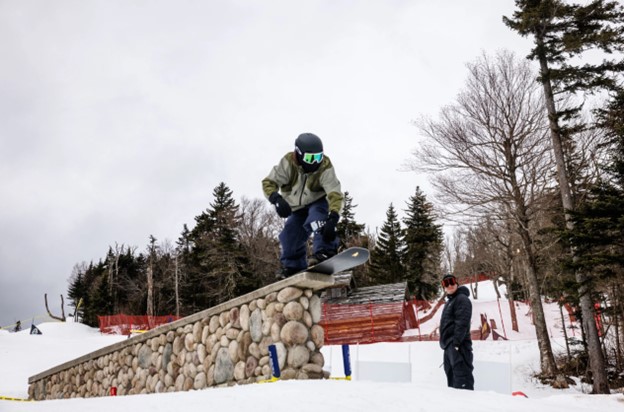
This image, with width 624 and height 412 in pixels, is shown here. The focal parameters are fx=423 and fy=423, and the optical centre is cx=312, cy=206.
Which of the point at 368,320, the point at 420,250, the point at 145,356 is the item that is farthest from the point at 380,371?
the point at 420,250

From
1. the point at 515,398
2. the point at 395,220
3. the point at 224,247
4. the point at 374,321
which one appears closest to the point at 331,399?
the point at 515,398

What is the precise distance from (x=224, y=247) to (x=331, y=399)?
2950 cm

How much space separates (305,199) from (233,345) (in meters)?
1.87

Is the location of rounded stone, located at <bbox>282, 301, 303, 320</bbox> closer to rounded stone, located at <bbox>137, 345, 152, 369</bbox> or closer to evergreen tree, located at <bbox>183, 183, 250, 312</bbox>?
rounded stone, located at <bbox>137, 345, 152, 369</bbox>

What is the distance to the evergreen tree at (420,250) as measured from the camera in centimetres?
3486

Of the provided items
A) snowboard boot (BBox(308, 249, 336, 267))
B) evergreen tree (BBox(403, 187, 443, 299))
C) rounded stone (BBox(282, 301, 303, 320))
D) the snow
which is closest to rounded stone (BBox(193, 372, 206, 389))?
the snow

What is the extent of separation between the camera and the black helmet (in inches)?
185

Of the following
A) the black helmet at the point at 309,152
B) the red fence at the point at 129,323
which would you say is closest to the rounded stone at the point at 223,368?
the black helmet at the point at 309,152

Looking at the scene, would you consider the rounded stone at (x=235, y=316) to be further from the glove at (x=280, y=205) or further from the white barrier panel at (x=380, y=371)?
the white barrier panel at (x=380, y=371)

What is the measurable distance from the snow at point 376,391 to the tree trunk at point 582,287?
1.12m

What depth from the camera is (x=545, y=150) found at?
13789 mm

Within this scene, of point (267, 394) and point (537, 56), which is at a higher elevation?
point (537, 56)

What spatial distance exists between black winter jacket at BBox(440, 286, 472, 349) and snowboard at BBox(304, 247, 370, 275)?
1.59m

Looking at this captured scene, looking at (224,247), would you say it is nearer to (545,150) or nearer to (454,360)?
(545,150)
